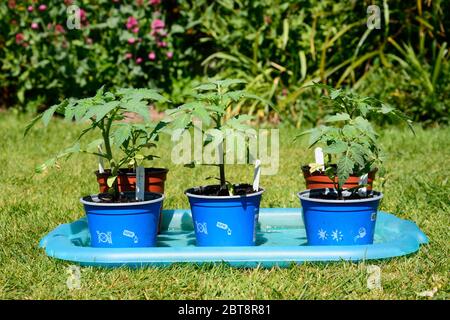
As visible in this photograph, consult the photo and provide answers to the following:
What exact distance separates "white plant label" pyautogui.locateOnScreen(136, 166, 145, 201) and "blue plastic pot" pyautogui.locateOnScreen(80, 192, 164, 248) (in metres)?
0.10

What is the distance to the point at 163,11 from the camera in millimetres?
6422

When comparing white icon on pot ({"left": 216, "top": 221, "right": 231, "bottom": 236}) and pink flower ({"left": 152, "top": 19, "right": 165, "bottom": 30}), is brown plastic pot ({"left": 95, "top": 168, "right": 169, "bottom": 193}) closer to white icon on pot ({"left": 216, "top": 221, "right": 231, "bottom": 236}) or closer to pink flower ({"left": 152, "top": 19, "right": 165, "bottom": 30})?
white icon on pot ({"left": 216, "top": 221, "right": 231, "bottom": 236})

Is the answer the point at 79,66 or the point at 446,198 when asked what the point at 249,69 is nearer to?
the point at 79,66

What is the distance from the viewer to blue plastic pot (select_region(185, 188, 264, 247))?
259 cm

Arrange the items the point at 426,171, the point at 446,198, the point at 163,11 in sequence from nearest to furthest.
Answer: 1. the point at 446,198
2. the point at 426,171
3. the point at 163,11

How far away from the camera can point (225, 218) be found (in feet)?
8.52

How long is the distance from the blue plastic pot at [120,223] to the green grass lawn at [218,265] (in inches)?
6.8

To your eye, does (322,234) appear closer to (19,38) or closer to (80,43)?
(80,43)

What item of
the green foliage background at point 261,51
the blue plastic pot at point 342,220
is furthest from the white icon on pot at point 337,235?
the green foliage background at point 261,51

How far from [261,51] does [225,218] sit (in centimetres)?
363

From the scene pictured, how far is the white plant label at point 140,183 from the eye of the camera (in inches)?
104

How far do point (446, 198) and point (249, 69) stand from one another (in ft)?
10.2
